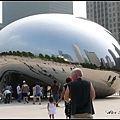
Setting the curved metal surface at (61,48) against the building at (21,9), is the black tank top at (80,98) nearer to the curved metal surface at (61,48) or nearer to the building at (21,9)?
the curved metal surface at (61,48)

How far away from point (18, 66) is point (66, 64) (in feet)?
8.65

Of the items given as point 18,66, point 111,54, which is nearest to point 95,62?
point 111,54

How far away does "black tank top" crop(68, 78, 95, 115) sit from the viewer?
4203 millimetres

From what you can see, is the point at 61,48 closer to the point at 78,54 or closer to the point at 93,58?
the point at 78,54

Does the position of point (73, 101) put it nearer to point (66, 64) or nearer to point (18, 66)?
point (66, 64)

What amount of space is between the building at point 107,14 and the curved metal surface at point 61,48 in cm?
10096

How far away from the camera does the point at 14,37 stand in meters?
15.6

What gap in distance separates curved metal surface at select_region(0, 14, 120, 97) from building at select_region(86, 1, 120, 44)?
101 metres

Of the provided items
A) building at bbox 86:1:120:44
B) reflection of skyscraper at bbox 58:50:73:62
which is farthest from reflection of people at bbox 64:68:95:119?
building at bbox 86:1:120:44

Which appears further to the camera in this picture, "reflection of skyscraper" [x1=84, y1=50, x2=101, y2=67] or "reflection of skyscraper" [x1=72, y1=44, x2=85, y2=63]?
"reflection of skyscraper" [x1=84, y1=50, x2=101, y2=67]

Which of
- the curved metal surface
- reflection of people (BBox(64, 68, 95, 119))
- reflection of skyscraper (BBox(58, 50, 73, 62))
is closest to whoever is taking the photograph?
reflection of people (BBox(64, 68, 95, 119))

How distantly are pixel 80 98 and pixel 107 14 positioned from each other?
393ft

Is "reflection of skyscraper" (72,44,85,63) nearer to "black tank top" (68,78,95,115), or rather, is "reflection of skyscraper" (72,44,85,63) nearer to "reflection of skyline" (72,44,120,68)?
"reflection of skyline" (72,44,120,68)

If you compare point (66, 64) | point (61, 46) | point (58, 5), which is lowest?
point (66, 64)
